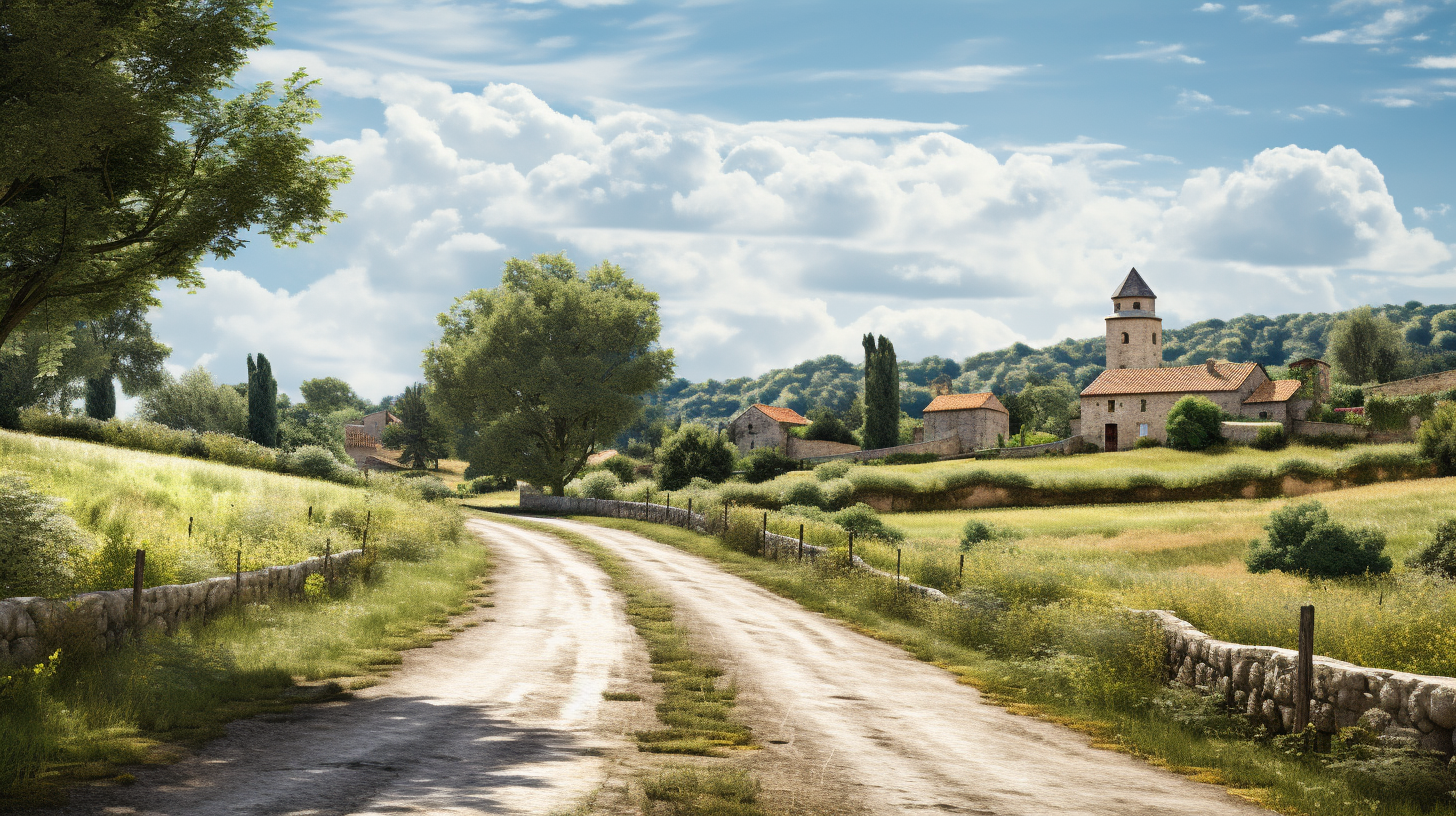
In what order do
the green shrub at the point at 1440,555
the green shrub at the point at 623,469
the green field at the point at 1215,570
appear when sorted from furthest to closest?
the green shrub at the point at 623,469, the green shrub at the point at 1440,555, the green field at the point at 1215,570

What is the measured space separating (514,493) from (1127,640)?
73.6 metres

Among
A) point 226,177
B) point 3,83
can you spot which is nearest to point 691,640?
point 226,177

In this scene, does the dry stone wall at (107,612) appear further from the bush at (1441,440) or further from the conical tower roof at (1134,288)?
the conical tower roof at (1134,288)

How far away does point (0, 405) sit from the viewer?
4884 centimetres

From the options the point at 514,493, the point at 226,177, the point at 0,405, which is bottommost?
the point at 514,493

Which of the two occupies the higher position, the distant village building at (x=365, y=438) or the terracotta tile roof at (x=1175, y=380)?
the terracotta tile roof at (x=1175, y=380)

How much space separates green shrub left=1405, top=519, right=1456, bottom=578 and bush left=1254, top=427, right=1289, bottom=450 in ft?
144

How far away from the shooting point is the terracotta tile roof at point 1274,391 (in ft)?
246

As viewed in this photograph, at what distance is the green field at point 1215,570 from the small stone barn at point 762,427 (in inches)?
1732

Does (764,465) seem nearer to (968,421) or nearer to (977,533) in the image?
(968,421)

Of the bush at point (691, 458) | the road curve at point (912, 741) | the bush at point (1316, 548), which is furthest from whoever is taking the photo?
the bush at point (691, 458)

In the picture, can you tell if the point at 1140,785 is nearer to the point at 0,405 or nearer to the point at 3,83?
the point at 3,83

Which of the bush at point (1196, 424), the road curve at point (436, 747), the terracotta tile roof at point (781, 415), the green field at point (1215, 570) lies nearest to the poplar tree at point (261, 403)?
the terracotta tile roof at point (781, 415)

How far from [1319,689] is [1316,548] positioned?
22438 millimetres
